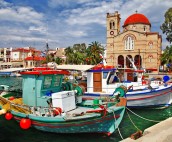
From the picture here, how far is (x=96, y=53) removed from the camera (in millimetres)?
62656

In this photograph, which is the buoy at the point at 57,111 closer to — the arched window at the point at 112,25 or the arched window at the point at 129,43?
the arched window at the point at 129,43

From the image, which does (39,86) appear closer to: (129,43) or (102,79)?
(102,79)

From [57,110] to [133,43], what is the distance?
5322cm

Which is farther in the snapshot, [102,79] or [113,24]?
[113,24]

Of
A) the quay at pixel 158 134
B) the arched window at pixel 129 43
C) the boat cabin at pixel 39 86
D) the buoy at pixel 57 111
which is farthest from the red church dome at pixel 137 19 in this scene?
the quay at pixel 158 134

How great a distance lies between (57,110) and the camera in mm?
11258

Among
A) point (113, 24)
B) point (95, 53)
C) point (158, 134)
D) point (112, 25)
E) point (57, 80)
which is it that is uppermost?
point (113, 24)

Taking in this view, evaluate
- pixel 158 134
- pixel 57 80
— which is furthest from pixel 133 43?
pixel 158 134

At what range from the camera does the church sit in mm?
59250

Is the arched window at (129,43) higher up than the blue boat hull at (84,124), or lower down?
higher up

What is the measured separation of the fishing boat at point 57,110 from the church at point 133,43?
149 feet

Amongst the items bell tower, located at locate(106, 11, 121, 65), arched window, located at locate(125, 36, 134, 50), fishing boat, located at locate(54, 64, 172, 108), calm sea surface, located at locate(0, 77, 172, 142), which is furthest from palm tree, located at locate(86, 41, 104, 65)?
calm sea surface, located at locate(0, 77, 172, 142)

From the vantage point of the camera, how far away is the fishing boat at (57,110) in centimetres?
1048

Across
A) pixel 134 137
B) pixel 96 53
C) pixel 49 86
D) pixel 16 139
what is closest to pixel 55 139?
pixel 16 139
